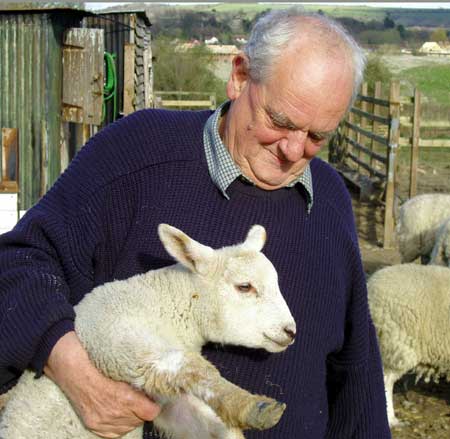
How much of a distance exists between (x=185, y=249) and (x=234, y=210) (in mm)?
279

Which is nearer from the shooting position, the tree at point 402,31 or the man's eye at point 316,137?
the man's eye at point 316,137

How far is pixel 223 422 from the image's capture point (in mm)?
1837

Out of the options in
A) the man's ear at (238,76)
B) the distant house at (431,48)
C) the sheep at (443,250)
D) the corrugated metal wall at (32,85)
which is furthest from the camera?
the distant house at (431,48)

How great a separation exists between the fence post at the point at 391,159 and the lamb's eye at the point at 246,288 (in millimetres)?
10498

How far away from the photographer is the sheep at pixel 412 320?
626 cm

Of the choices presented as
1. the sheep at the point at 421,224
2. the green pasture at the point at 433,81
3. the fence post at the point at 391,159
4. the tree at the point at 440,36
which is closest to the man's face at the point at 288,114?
the sheep at the point at 421,224

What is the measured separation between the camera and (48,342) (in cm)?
212

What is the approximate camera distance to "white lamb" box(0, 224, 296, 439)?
2.00 meters

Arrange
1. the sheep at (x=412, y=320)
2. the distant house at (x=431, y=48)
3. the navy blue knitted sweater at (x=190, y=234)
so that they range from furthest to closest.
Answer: the distant house at (x=431, y=48), the sheep at (x=412, y=320), the navy blue knitted sweater at (x=190, y=234)

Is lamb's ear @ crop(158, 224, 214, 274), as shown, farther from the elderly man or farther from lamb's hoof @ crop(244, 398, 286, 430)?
lamb's hoof @ crop(244, 398, 286, 430)

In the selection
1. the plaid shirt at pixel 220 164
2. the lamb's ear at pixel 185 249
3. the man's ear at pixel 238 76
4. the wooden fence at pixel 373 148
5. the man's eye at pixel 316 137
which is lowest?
the wooden fence at pixel 373 148

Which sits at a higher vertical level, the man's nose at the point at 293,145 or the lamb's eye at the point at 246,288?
the man's nose at the point at 293,145

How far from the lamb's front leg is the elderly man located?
0.90 ft

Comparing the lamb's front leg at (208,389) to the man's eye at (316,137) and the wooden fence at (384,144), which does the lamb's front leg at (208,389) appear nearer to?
the man's eye at (316,137)
